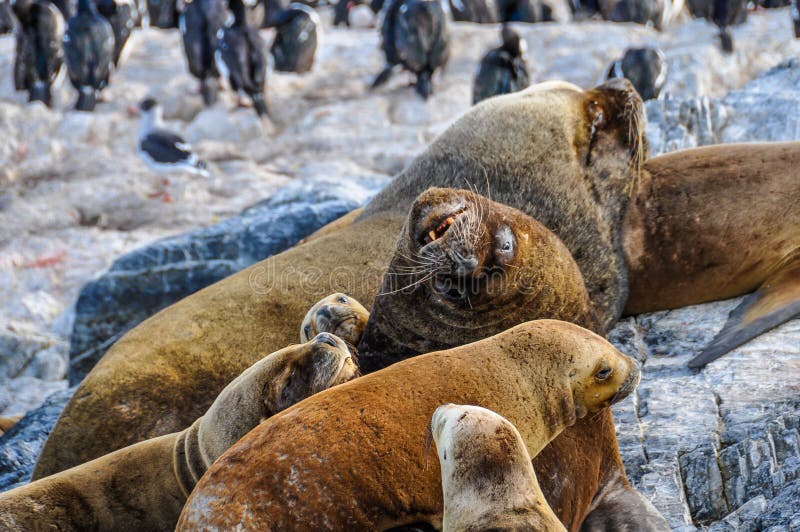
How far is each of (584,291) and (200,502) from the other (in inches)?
85.3

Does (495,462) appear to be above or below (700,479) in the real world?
above

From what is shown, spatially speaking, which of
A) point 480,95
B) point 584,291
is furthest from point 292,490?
point 480,95

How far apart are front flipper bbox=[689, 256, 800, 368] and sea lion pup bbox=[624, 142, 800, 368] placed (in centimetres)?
2

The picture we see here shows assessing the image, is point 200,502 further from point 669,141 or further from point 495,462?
point 669,141

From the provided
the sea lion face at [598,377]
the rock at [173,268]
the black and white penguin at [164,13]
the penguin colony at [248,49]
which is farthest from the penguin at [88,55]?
the sea lion face at [598,377]

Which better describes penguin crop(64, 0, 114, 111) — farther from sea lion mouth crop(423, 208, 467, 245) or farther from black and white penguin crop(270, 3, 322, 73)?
sea lion mouth crop(423, 208, 467, 245)

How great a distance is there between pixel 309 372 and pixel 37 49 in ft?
45.5

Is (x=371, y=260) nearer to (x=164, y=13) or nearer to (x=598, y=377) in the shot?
(x=598, y=377)

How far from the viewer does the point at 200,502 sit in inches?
125

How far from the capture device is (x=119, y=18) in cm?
1903

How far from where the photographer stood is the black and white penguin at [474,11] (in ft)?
Answer: 75.0

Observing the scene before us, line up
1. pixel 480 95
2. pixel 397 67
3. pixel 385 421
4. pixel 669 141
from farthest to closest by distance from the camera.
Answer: pixel 397 67 < pixel 480 95 < pixel 669 141 < pixel 385 421

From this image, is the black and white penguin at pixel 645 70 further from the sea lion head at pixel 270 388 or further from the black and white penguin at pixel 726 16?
the sea lion head at pixel 270 388

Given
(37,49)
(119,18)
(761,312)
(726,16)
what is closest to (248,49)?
(37,49)
